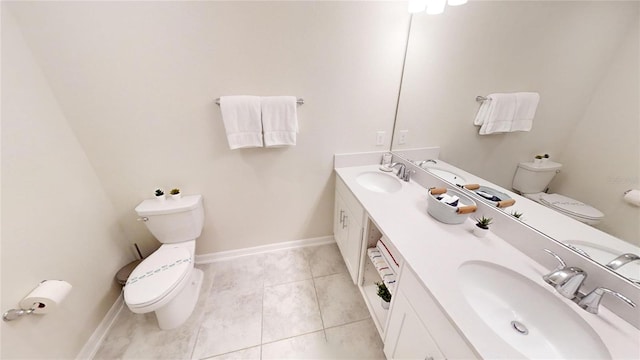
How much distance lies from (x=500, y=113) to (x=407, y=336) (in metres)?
1.06

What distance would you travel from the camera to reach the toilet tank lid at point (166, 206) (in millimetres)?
1350

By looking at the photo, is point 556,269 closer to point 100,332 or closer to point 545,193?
point 545,193

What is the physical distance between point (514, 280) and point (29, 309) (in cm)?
202

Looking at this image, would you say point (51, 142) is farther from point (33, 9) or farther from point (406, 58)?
point (406, 58)

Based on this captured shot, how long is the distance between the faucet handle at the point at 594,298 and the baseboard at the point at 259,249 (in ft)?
5.19

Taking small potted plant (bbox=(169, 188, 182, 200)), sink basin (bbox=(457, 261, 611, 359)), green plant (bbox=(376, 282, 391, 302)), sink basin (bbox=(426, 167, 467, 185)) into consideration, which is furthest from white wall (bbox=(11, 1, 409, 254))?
sink basin (bbox=(457, 261, 611, 359))

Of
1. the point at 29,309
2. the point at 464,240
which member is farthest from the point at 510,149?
the point at 29,309

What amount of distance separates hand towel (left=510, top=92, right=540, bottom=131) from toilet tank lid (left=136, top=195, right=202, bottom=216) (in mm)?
1852

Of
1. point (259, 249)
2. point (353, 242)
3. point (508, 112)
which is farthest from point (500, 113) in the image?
point (259, 249)

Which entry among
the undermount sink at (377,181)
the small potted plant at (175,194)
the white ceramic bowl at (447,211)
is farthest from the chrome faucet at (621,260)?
the small potted plant at (175,194)

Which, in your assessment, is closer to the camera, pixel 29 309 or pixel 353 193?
pixel 29 309

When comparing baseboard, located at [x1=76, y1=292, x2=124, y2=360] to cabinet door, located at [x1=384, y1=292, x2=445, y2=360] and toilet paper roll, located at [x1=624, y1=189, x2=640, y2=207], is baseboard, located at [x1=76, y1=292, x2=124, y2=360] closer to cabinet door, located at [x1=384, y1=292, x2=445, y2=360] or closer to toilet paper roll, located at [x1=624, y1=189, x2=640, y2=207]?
cabinet door, located at [x1=384, y1=292, x2=445, y2=360]

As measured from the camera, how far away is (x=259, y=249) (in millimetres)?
1885

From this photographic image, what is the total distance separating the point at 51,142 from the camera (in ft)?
3.63
